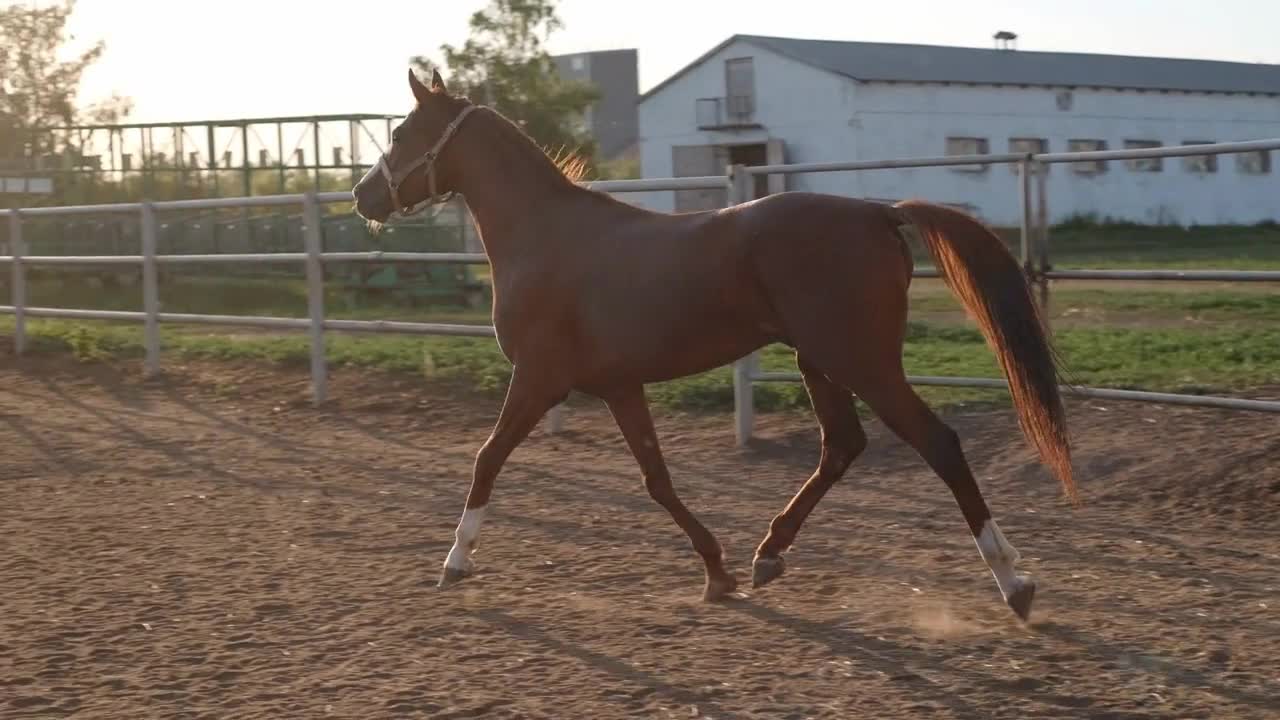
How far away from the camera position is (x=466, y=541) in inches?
216

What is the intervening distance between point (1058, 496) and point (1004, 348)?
86.3 inches

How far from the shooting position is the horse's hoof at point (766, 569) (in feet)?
17.5

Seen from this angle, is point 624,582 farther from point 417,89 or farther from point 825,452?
point 417,89

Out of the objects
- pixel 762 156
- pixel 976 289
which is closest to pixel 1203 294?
pixel 976 289

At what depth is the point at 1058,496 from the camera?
22.7 feet

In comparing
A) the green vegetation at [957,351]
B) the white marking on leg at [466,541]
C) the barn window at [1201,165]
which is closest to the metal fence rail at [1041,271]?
the green vegetation at [957,351]

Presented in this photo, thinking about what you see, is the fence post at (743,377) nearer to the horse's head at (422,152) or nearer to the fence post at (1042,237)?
the fence post at (1042,237)

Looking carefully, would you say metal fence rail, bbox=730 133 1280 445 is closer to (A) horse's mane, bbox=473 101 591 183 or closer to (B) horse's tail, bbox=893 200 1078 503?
(B) horse's tail, bbox=893 200 1078 503

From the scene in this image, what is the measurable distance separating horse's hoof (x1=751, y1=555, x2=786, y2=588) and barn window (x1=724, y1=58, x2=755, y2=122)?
1534 inches

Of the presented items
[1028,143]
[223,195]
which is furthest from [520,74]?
[1028,143]

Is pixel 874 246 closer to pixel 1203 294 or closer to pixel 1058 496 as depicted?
pixel 1058 496

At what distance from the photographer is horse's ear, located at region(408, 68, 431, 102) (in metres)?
5.97

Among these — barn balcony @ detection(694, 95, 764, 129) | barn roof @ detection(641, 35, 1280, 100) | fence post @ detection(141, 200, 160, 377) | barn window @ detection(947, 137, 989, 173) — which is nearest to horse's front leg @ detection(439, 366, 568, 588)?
fence post @ detection(141, 200, 160, 377)

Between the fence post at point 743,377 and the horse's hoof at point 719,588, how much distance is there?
310cm
